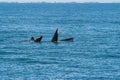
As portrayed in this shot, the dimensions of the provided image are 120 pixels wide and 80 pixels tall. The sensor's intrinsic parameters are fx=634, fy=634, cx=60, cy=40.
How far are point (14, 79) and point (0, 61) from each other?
555 inches

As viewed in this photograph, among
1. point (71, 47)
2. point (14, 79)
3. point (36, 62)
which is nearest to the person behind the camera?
point (14, 79)

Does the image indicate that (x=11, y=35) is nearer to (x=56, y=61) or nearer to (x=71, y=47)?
(x=71, y=47)

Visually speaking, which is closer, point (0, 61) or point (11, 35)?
point (0, 61)

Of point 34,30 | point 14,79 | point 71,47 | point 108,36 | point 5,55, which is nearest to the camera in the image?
point 14,79

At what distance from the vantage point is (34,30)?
137625 millimetres

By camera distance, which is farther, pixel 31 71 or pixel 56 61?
pixel 56 61

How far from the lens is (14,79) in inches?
2662

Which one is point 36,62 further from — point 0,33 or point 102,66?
point 0,33

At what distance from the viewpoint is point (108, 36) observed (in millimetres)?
119500

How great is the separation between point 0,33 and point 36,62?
47.4 metres

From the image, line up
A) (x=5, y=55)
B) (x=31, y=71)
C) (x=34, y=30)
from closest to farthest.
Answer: (x=31, y=71) < (x=5, y=55) < (x=34, y=30)

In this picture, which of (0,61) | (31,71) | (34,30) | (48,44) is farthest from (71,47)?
(34,30)

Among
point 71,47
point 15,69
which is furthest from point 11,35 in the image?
point 15,69

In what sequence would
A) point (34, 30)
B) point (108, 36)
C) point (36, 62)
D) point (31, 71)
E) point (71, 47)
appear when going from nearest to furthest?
point (31, 71), point (36, 62), point (71, 47), point (108, 36), point (34, 30)
